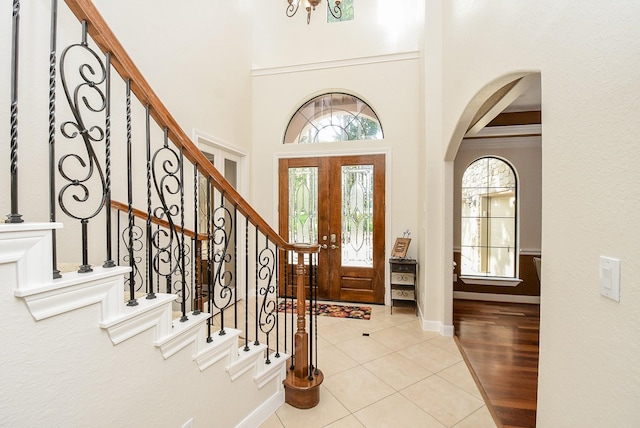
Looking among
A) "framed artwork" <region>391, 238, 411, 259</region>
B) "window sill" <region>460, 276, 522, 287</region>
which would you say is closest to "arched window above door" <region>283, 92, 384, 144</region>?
"framed artwork" <region>391, 238, 411, 259</region>

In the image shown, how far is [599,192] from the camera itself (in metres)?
0.91

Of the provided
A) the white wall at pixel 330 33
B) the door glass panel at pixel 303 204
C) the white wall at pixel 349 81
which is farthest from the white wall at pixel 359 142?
the white wall at pixel 330 33

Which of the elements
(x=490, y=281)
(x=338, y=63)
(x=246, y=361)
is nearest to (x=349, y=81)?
(x=338, y=63)

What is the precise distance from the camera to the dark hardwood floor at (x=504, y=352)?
82.8 inches

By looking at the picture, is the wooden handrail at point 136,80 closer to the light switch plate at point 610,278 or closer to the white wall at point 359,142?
the light switch plate at point 610,278

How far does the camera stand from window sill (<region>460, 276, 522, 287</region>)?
4577mm

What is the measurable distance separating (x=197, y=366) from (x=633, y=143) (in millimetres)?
1868

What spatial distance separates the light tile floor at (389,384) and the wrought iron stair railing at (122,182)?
211 mm

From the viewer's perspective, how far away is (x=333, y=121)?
177 inches

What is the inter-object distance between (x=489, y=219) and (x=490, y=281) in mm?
1001

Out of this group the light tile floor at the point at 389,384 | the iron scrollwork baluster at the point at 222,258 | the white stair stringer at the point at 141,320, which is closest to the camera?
the white stair stringer at the point at 141,320

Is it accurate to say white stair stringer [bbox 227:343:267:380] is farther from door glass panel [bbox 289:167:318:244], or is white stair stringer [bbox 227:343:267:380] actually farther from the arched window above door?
the arched window above door

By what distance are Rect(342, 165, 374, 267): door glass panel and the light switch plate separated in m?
3.37

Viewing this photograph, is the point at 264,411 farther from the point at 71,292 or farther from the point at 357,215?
the point at 357,215
